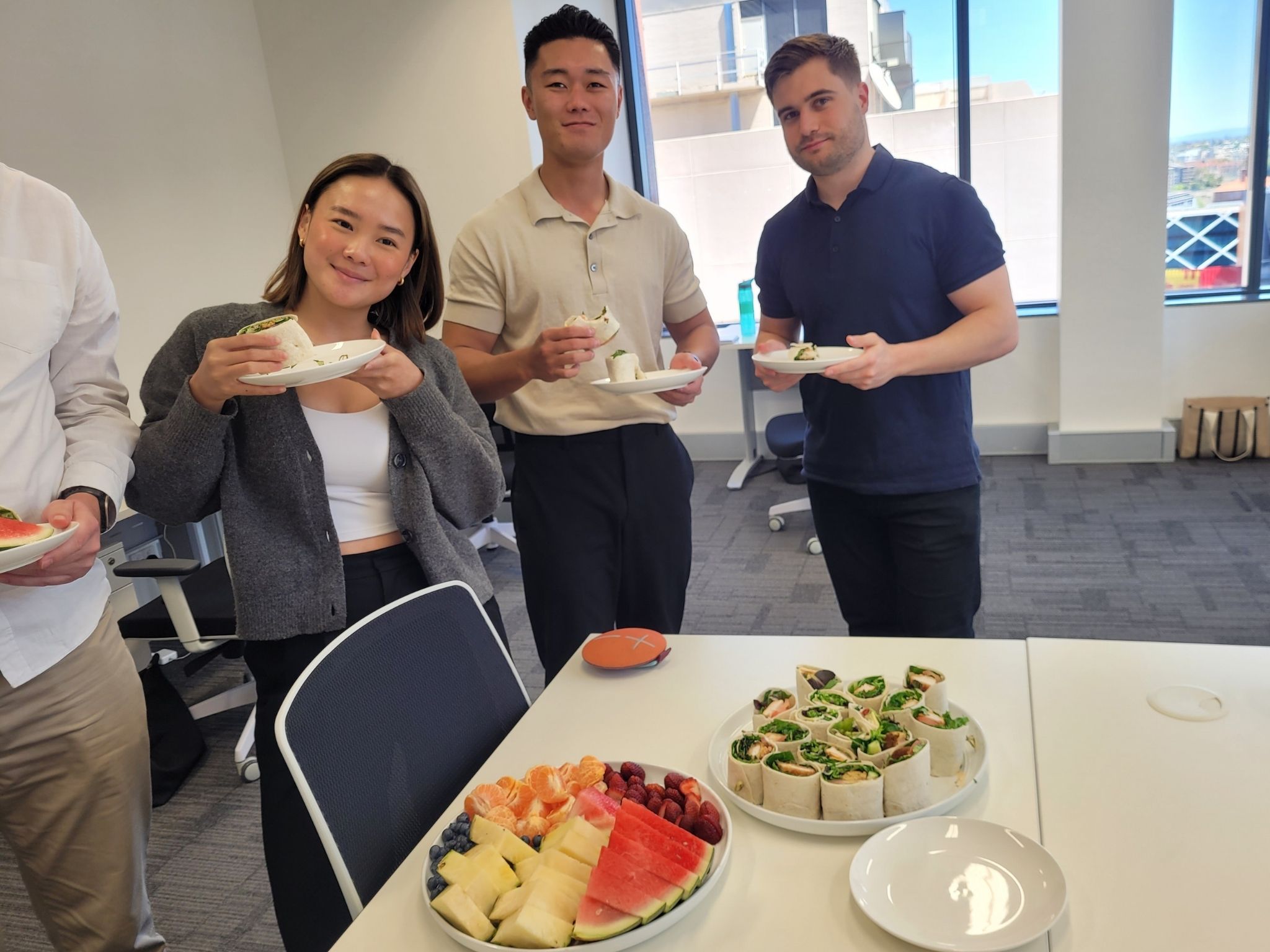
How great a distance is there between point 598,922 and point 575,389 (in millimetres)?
1345

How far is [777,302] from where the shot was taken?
2273mm

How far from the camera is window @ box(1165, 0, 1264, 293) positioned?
4570mm

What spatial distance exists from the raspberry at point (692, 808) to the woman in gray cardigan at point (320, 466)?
0.72 m

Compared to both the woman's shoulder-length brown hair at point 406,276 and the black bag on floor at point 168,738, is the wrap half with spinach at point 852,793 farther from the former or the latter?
the black bag on floor at point 168,738

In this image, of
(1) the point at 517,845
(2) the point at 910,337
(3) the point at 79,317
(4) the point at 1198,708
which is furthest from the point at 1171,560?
(3) the point at 79,317

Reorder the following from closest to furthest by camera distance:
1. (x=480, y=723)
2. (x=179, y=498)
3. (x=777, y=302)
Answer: (x=480, y=723) < (x=179, y=498) < (x=777, y=302)

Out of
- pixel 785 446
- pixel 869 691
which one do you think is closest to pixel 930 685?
pixel 869 691

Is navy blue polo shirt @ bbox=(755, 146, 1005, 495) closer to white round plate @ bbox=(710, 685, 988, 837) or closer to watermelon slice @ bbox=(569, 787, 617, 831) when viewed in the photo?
white round plate @ bbox=(710, 685, 988, 837)

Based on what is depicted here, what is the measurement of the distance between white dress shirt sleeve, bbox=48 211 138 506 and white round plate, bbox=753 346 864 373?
1124 millimetres

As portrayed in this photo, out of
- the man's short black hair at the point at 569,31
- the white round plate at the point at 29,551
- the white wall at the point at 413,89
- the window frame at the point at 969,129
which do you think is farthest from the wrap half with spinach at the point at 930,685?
the window frame at the point at 969,129

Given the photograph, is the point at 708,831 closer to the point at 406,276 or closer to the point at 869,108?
the point at 406,276

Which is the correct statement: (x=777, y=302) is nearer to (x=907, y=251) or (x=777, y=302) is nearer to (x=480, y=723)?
(x=907, y=251)

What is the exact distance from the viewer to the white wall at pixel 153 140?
12.4 ft

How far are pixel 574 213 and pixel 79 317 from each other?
3.26 ft
